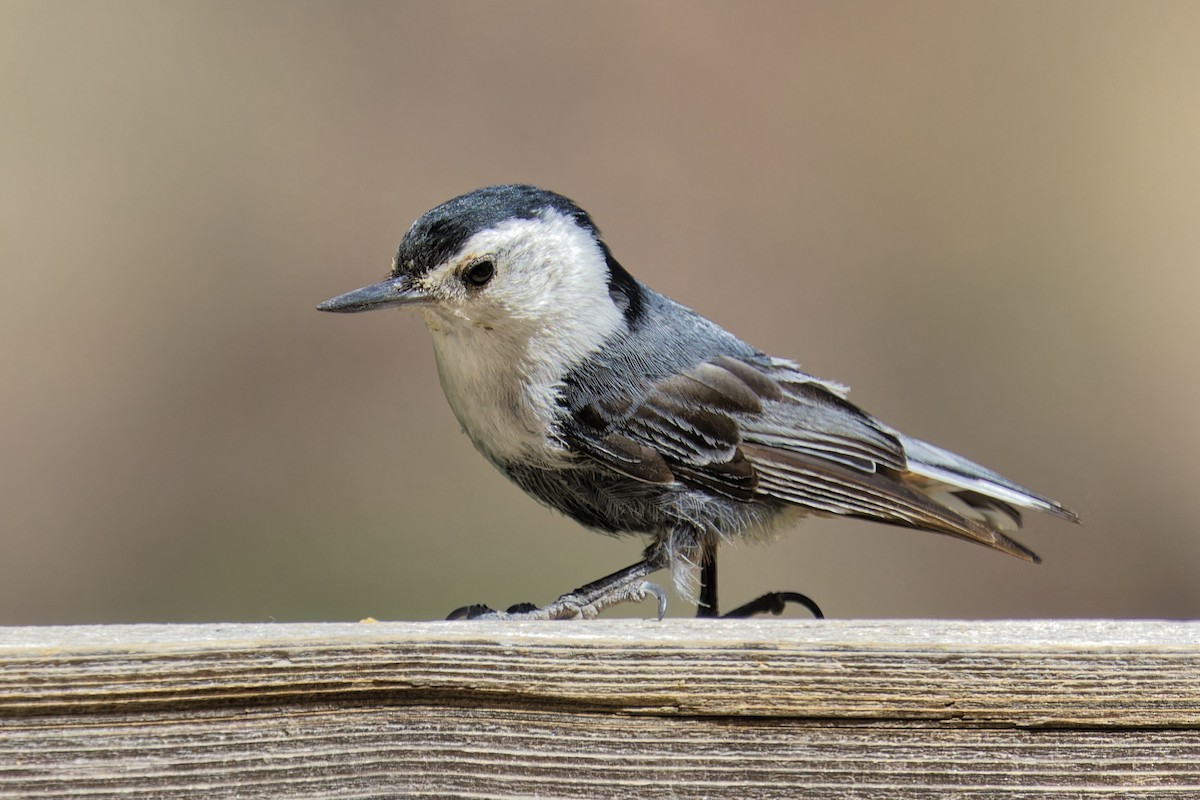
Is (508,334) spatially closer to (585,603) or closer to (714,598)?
(585,603)

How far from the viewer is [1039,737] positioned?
1545 millimetres

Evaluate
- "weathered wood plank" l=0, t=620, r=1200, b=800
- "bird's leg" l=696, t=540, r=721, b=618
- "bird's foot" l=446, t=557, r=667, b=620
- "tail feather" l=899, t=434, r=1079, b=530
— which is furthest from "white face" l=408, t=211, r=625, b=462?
"weathered wood plank" l=0, t=620, r=1200, b=800

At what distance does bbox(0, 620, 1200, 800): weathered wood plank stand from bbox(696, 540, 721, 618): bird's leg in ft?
3.36

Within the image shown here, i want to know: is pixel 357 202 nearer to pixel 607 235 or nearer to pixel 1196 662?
pixel 607 235

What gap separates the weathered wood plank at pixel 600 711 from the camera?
4.74 feet

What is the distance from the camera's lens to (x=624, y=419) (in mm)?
2523

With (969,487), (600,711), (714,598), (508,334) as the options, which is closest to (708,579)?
(714,598)

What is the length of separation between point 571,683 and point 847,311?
9.39ft

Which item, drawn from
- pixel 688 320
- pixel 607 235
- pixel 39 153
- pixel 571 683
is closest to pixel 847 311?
pixel 607 235

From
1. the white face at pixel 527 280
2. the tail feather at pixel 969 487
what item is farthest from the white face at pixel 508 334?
the tail feather at pixel 969 487

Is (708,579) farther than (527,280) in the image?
Yes

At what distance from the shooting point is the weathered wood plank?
1.45 metres

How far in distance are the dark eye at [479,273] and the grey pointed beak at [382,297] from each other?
8 cm

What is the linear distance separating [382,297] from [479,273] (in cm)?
18
